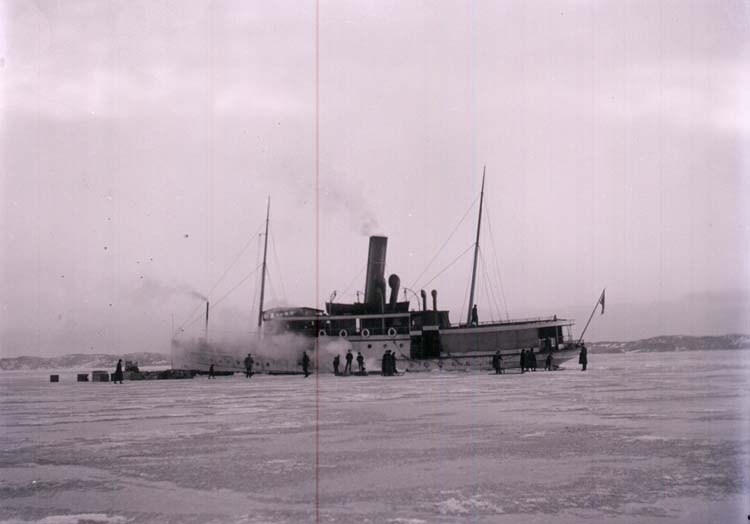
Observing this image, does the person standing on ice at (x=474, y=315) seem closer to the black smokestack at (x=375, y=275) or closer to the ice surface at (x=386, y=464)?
the black smokestack at (x=375, y=275)

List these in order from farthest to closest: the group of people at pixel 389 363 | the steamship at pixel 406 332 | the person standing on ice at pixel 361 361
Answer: the steamship at pixel 406 332 < the person standing on ice at pixel 361 361 < the group of people at pixel 389 363

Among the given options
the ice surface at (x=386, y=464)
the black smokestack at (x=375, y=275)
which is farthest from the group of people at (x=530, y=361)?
the ice surface at (x=386, y=464)

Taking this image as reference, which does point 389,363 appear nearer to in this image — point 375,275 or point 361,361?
point 361,361

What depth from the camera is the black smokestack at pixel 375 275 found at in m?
43.9

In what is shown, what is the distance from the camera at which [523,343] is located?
40.7 m

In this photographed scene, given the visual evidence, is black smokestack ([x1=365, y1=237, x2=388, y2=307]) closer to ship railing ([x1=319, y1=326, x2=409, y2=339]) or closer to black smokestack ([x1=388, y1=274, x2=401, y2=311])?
black smokestack ([x1=388, y1=274, x2=401, y2=311])

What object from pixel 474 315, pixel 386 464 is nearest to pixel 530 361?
pixel 474 315

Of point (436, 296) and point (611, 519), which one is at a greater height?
point (436, 296)

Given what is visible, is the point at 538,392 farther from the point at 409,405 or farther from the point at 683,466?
the point at 683,466

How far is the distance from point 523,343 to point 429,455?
3112 cm

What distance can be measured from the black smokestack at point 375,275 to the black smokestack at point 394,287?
0.49 m

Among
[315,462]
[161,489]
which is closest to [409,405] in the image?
[315,462]

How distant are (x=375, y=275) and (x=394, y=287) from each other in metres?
1.37

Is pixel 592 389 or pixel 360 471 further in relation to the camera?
pixel 592 389
